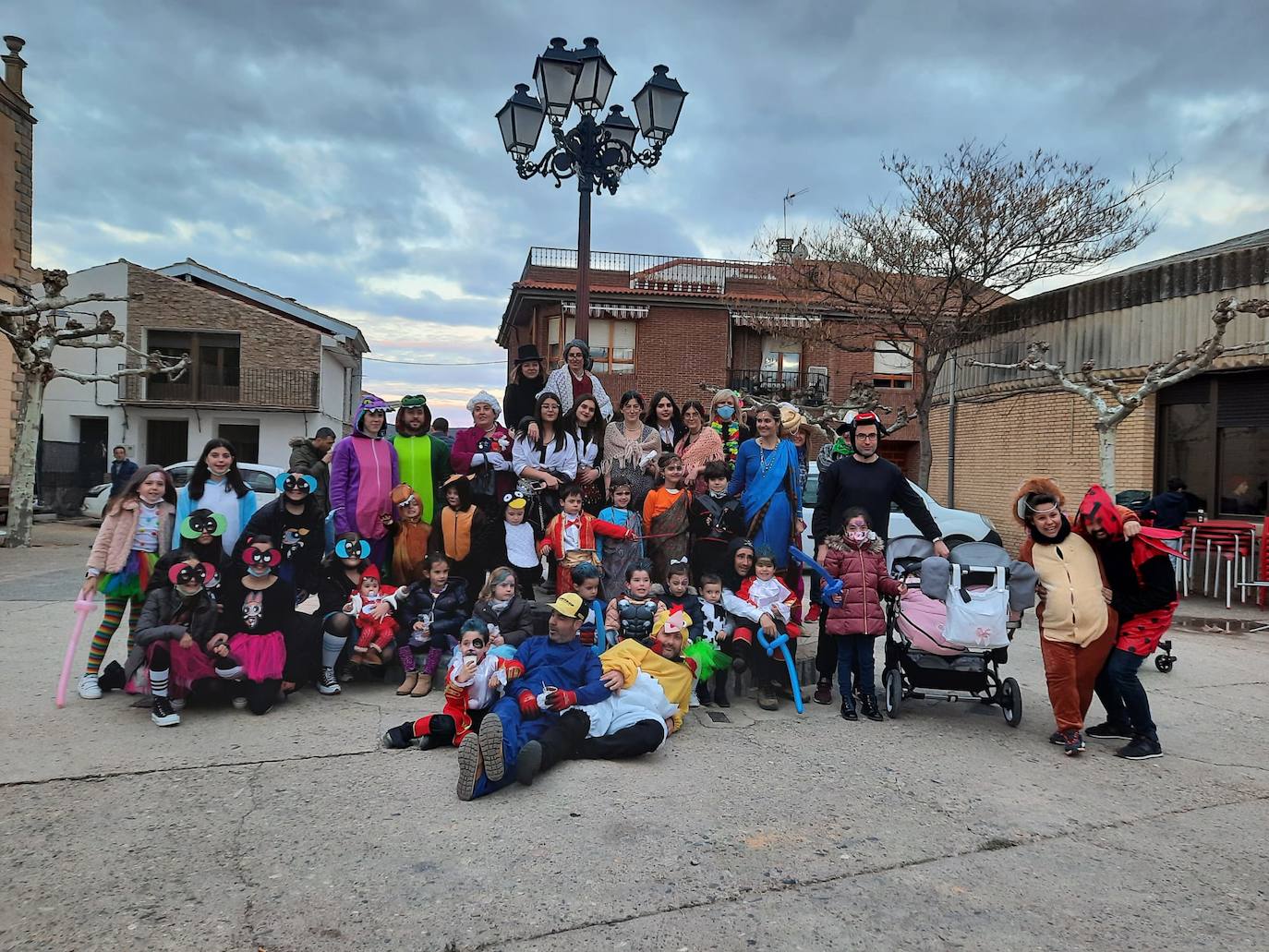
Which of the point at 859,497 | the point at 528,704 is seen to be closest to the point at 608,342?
the point at 859,497

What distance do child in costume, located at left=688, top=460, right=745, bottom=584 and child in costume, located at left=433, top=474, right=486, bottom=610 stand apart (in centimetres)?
172

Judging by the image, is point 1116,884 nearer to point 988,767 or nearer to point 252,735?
point 988,767

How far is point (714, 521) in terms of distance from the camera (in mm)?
6637

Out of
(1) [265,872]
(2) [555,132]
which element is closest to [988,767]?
(1) [265,872]

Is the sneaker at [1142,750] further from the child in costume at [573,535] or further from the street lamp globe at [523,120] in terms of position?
the street lamp globe at [523,120]

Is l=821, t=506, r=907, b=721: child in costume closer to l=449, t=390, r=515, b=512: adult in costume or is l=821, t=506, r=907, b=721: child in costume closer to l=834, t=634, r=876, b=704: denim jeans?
l=834, t=634, r=876, b=704: denim jeans

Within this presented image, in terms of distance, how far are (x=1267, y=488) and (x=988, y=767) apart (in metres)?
11.3

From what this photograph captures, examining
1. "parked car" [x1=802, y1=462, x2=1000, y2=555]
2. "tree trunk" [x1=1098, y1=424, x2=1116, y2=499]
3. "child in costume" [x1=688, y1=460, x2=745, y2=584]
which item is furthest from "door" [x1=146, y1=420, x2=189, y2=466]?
"tree trunk" [x1=1098, y1=424, x2=1116, y2=499]

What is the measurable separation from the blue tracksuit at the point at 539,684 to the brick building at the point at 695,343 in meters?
A: 23.0

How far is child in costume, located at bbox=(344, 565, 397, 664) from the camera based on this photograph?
5.93m

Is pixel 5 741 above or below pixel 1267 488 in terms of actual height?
below

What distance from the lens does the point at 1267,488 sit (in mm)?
12867

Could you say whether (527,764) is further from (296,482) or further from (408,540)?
(296,482)

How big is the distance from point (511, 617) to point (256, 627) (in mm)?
1648
